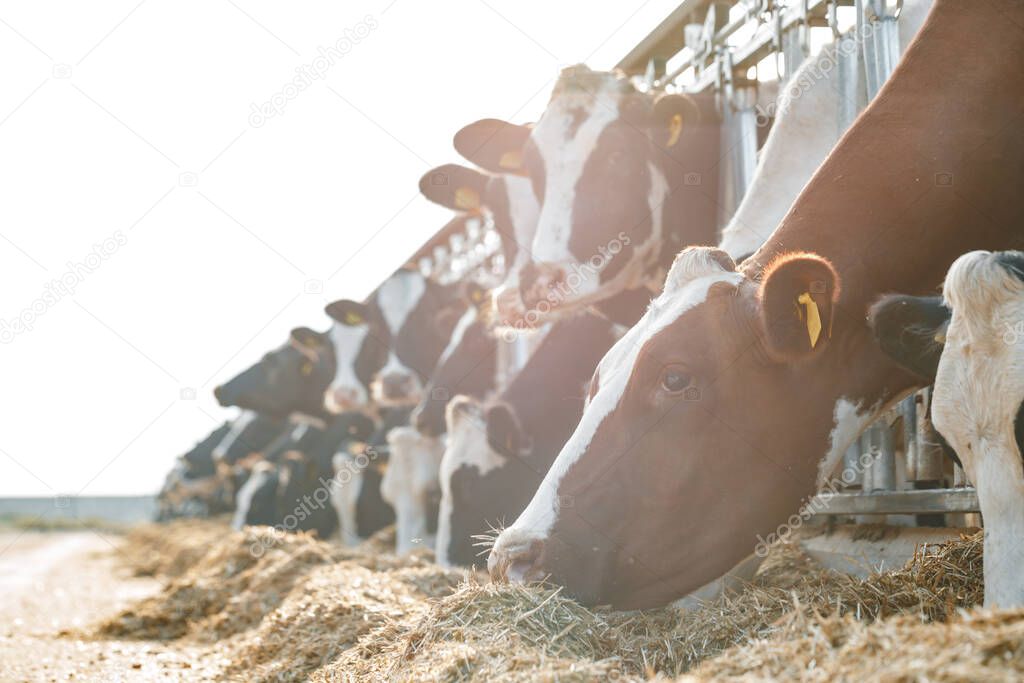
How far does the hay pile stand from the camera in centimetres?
157

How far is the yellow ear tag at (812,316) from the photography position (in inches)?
104

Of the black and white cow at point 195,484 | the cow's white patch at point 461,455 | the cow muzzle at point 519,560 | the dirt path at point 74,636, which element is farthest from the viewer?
the black and white cow at point 195,484

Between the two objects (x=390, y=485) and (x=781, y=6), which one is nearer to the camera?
(x=781, y=6)

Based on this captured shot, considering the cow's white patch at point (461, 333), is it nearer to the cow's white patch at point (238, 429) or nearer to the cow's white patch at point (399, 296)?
the cow's white patch at point (399, 296)

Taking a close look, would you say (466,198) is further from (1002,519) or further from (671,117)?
(1002,519)

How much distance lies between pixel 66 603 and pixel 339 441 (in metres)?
4.48

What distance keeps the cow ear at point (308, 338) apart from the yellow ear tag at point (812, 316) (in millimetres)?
10107

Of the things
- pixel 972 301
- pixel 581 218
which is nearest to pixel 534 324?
pixel 581 218

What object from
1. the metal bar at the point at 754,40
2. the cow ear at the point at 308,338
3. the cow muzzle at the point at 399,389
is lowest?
the cow muzzle at the point at 399,389

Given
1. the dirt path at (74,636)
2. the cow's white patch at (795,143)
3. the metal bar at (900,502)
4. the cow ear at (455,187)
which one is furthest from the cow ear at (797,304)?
the cow ear at (455,187)

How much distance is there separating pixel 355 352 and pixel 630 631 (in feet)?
28.8

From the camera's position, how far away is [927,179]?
9.82 ft

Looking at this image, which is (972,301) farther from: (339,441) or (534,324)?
(339,441)

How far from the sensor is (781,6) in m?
5.20
